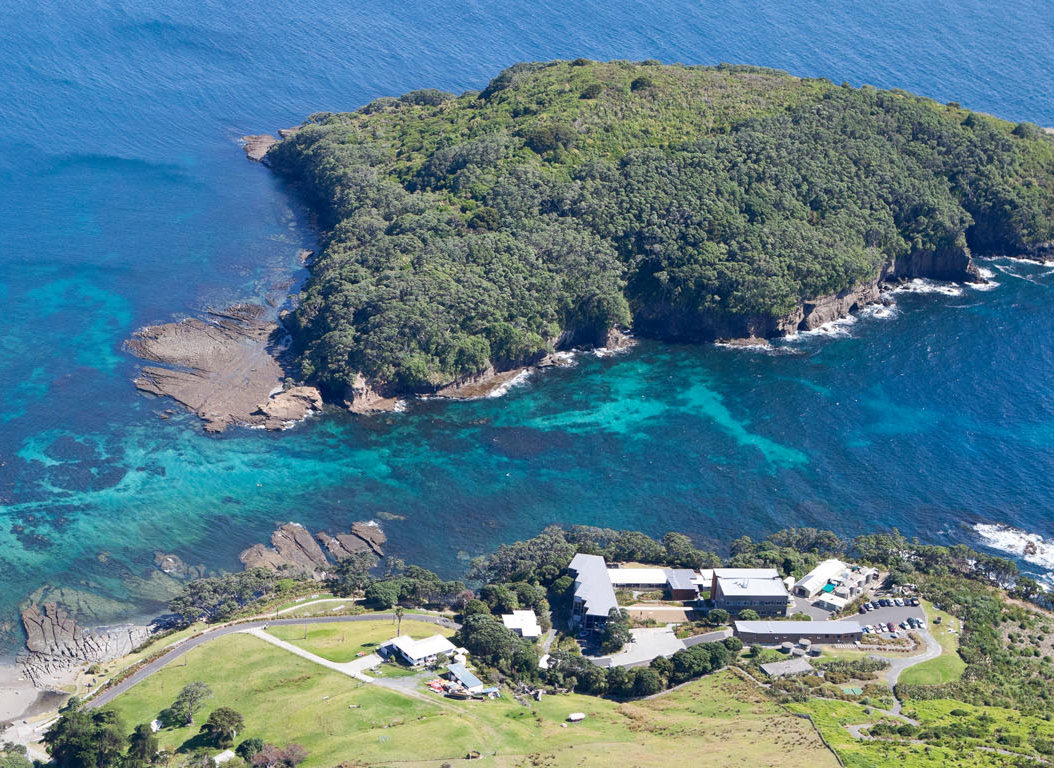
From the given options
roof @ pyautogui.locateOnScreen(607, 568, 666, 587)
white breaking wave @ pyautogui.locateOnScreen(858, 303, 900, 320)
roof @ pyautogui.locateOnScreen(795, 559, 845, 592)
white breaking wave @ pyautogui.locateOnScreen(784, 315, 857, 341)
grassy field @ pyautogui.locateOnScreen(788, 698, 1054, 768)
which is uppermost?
white breaking wave @ pyautogui.locateOnScreen(858, 303, 900, 320)

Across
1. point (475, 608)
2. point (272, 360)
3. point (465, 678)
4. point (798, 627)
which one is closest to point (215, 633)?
point (475, 608)

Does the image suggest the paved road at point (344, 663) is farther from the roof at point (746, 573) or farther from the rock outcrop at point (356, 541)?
the roof at point (746, 573)

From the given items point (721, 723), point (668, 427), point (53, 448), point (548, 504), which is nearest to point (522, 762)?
point (721, 723)

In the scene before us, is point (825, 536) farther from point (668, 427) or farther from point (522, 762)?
point (522, 762)

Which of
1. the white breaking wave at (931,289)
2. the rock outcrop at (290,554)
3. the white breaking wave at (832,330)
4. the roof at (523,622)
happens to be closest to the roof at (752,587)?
the roof at (523,622)

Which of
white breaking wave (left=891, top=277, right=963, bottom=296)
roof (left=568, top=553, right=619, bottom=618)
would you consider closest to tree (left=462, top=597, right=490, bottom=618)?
roof (left=568, top=553, right=619, bottom=618)

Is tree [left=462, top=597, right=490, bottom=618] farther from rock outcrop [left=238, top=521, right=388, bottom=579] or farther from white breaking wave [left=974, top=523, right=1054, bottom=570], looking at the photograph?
white breaking wave [left=974, top=523, right=1054, bottom=570]
